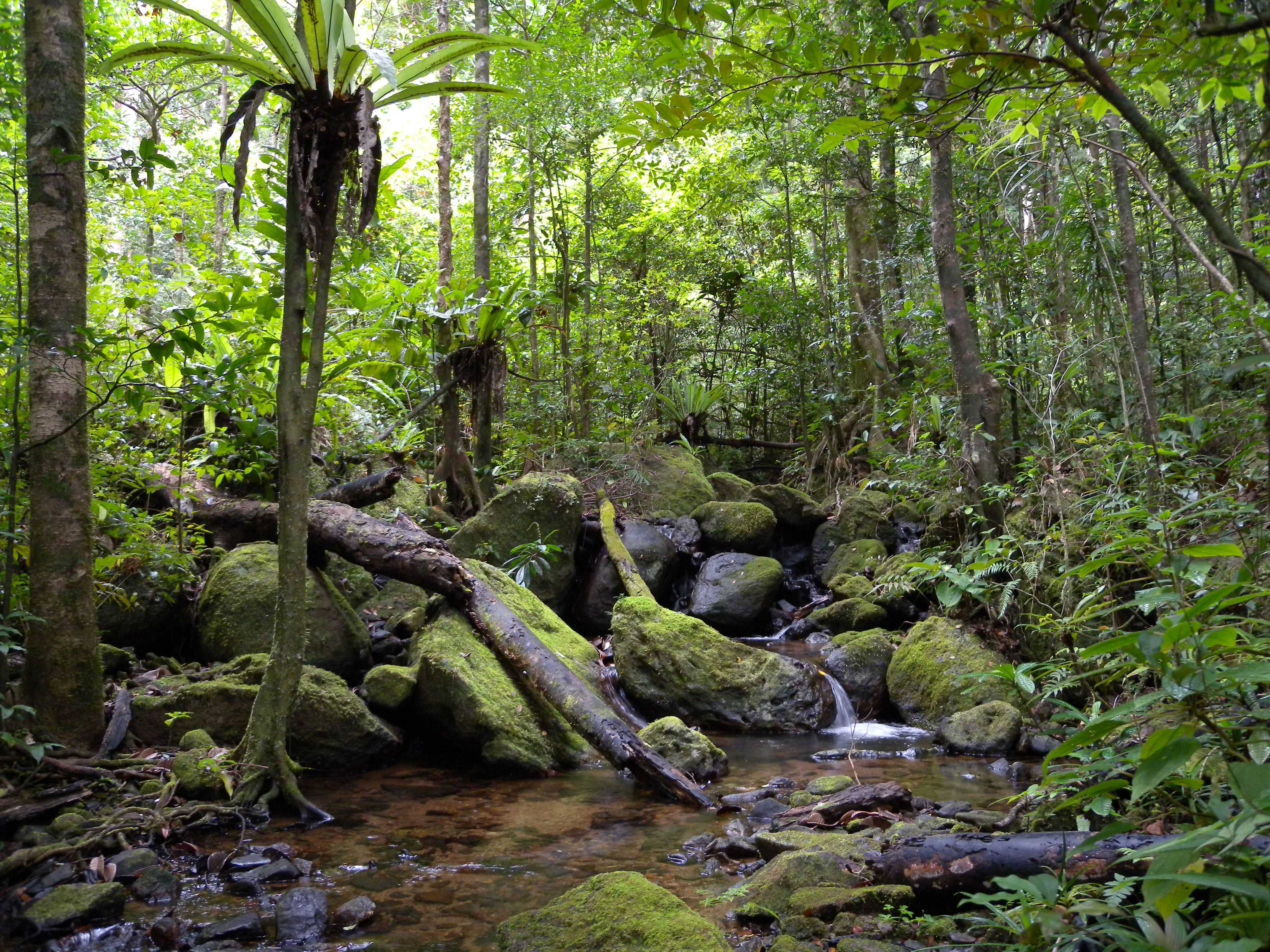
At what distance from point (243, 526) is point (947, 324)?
6.49 m

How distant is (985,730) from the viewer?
18.7 feet

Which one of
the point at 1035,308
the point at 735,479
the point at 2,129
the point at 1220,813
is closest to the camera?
the point at 1220,813

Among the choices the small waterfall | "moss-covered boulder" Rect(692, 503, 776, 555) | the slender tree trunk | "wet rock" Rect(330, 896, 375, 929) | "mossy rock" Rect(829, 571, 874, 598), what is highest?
the slender tree trunk

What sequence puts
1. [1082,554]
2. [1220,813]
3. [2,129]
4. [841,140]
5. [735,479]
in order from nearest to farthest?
[1220,813] < [841,140] < [1082,554] < [2,129] < [735,479]

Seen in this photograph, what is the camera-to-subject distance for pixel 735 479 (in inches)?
488

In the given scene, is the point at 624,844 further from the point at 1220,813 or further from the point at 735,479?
the point at 735,479

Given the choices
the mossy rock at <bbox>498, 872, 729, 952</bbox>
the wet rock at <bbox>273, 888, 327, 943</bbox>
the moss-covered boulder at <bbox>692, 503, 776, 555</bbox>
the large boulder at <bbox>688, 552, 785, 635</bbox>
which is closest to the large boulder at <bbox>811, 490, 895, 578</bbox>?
the moss-covered boulder at <bbox>692, 503, 776, 555</bbox>

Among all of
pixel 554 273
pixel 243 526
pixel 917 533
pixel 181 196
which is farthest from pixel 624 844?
pixel 554 273

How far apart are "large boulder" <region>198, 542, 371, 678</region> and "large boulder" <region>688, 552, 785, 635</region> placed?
4.17 m

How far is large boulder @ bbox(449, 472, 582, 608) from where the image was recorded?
339 inches

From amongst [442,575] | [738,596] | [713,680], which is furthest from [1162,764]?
[738,596]

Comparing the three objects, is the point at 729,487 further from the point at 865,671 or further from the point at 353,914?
the point at 353,914

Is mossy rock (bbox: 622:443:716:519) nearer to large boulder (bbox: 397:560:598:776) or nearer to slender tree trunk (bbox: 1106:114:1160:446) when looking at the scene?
large boulder (bbox: 397:560:598:776)

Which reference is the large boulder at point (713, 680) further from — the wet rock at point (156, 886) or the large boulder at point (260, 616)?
the wet rock at point (156, 886)
